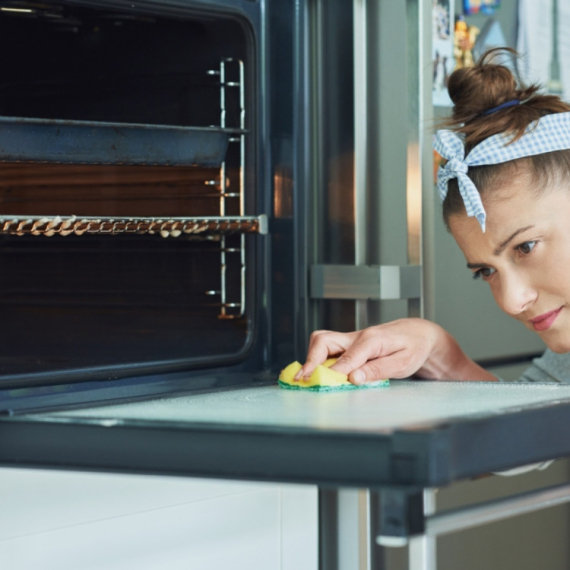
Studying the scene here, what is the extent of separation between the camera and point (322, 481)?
0.71 meters

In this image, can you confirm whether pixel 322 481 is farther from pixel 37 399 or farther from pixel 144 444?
pixel 37 399

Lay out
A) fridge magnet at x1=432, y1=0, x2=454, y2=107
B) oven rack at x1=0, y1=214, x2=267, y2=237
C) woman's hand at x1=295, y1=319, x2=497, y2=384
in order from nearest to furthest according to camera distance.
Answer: oven rack at x1=0, y1=214, x2=267, y2=237, woman's hand at x1=295, y1=319, x2=497, y2=384, fridge magnet at x1=432, y1=0, x2=454, y2=107

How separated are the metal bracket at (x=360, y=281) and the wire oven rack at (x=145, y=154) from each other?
0.13m

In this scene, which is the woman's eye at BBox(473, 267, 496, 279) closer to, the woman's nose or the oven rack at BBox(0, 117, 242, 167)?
the woman's nose

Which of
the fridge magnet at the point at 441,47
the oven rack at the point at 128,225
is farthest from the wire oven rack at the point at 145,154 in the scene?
the fridge magnet at the point at 441,47

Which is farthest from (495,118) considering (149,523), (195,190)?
→ (149,523)

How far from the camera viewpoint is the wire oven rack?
1077mm

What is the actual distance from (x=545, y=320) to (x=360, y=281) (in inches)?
10.7

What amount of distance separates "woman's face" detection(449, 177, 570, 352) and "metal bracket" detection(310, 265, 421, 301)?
0.13 m

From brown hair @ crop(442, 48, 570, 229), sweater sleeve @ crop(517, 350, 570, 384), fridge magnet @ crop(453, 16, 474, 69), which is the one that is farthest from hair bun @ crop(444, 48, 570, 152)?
sweater sleeve @ crop(517, 350, 570, 384)

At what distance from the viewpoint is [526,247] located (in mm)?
1233

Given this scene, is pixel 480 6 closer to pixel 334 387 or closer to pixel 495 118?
pixel 495 118

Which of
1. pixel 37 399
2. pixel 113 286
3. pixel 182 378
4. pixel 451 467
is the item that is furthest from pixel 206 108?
pixel 451 467

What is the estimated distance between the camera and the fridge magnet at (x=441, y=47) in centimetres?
151
